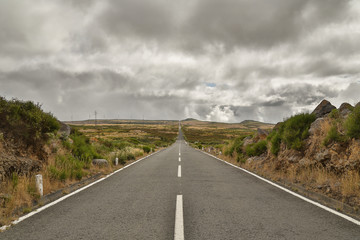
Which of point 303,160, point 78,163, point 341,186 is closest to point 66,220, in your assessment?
point 78,163

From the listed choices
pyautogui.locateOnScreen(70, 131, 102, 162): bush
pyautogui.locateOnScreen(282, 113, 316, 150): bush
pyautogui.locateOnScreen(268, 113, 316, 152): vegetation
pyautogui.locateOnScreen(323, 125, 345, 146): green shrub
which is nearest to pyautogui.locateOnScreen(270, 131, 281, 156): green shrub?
pyautogui.locateOnScreen(268, 113, 316, 152): vegetation

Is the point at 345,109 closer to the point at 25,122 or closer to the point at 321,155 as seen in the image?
the point at 321,155

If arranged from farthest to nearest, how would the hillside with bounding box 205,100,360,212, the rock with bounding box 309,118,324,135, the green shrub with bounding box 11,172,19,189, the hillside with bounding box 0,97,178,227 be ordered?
the rock with bounding box 309,118,324,135 < the hillside with bounding box 205,100,360,212 < the green shrub with bounding box 11,172,19,189 < the hillside with bounding box 0,97,178,227

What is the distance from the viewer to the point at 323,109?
1080cm

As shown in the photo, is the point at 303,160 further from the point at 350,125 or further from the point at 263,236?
the point at 263,236

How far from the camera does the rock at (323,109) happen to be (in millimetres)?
10633

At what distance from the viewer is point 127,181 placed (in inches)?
354

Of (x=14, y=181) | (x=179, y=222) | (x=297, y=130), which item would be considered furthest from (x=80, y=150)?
(x=297, y=130)

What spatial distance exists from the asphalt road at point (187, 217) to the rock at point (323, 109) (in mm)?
5660

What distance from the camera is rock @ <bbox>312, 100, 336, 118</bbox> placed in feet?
34.9

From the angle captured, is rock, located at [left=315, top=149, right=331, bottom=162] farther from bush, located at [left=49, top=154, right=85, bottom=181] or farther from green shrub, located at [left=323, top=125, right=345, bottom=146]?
bush, located at [left=49, top=154, right=85, bottom=181]

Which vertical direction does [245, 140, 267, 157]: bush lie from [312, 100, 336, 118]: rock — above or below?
below

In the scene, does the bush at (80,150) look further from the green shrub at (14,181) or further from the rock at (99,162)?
the green shrub at (14,181)

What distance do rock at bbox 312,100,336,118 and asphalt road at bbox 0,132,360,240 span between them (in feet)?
18.6
